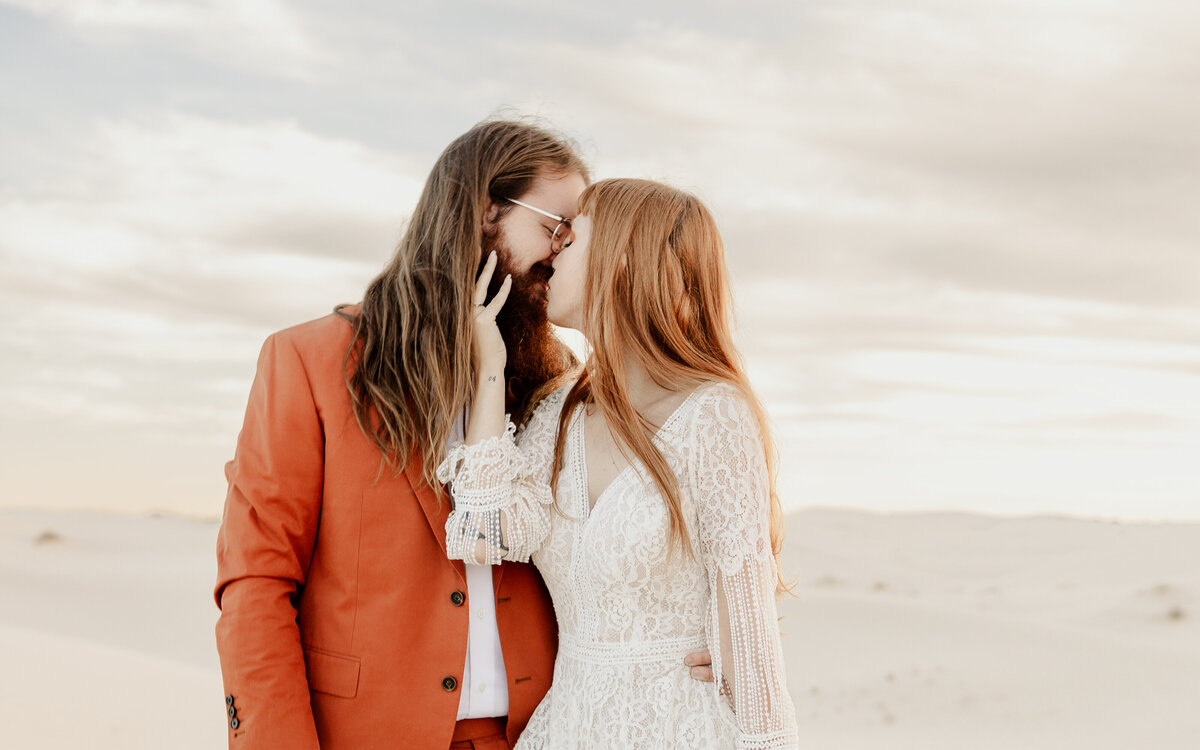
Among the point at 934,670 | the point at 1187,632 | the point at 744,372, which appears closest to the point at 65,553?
the point at 934,670

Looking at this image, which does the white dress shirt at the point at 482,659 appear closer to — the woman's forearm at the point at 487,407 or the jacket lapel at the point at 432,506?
the jacket lapel at the point at 432,506

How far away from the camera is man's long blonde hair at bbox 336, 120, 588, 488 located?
294cm

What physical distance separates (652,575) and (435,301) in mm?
1045

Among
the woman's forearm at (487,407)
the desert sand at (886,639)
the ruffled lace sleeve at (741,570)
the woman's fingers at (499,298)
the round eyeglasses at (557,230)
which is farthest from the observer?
the desert sand at (886,639)

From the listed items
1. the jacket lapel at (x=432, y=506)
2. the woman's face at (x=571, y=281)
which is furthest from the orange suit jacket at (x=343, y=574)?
the woman's face at (x=571, y=281)

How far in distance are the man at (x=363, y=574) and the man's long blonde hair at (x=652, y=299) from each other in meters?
0.44

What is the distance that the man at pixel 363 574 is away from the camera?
2.82m

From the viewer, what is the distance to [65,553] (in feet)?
59.8

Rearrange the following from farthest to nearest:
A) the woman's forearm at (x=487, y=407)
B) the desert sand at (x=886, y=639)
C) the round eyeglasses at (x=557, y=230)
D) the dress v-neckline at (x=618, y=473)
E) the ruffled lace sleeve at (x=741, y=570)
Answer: the desert sand at (x=886, y=639) < the round eyeglasses at (x=557, y=230) < the woman's forearm at (x=487, y=407) < the dress v-neckline at (x=618, y=473) < the ruffled lace sleeve at (x=741, y=570)

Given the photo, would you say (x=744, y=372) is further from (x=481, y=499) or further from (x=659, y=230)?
(x=481, y=499)

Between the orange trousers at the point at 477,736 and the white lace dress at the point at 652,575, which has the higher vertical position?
the white lace dress at the point at 652,575

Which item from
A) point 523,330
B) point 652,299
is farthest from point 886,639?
point 652,299

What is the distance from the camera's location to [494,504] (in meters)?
2.77

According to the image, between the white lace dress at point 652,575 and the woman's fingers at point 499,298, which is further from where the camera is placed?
the woman's fingers at point 499,298
